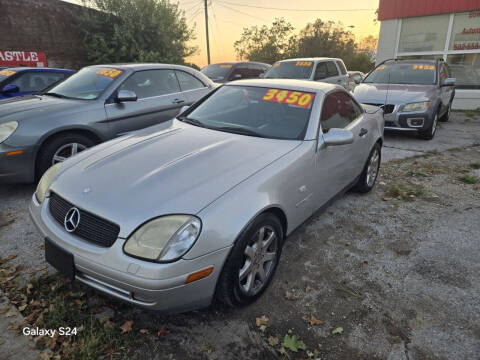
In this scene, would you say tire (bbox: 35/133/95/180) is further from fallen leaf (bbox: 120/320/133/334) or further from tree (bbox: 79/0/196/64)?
tree (bbox: 79/0/196/64)

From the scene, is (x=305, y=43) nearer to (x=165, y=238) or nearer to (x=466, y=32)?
(x=466, y=32)

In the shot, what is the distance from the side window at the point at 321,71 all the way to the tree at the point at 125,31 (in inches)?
499

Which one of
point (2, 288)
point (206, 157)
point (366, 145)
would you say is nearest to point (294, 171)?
point (206, 157)

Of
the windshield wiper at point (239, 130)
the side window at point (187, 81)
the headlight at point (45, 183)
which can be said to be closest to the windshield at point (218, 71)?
the side window at point (187, 81)

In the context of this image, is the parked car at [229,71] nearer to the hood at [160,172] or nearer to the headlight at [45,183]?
the hood at [160,172]

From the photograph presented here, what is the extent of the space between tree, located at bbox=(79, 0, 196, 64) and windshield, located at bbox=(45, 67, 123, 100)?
49.4ft

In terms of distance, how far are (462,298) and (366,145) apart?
1.92 metres

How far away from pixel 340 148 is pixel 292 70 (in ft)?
21.4

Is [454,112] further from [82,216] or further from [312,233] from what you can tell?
[82,216]

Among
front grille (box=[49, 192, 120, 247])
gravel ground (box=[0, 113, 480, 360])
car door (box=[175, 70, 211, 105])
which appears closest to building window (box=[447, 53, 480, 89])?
gravel ground (box=[0, 113, 480, 360])

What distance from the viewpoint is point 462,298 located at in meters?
2.47

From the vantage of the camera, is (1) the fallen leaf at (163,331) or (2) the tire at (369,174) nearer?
(1) the fallen leaf at (163,331)

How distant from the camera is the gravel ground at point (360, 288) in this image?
204cm

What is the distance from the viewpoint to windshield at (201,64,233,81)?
1063 centimetres
